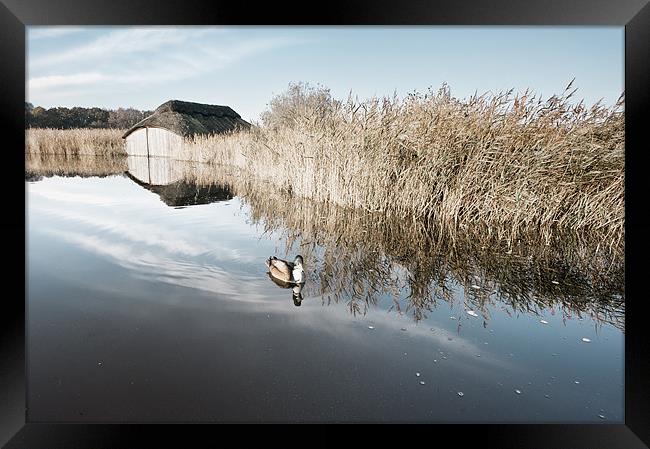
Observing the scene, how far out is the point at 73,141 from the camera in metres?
17.2

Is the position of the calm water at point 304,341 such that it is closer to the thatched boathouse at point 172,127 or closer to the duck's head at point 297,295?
the duck's head at point 297,295

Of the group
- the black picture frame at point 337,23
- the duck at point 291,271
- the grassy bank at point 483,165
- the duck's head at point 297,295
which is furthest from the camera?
the grassy bank at point 483,165

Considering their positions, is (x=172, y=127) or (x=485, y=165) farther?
(x=172, y=127)

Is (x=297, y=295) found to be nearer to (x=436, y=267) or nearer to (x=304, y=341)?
(x=304, y=341)

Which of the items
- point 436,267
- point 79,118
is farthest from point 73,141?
point 436,267

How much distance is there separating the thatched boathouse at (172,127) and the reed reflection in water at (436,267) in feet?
39.5

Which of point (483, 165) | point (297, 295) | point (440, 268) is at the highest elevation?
point (483, 165)

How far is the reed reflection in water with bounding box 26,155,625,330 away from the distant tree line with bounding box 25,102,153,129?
15.2m

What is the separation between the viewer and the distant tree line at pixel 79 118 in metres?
17.2

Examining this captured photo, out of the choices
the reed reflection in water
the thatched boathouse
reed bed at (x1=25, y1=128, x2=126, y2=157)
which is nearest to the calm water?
the reed reflection in water

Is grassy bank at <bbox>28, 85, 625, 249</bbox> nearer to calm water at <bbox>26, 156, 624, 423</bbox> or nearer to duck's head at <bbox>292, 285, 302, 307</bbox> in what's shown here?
calm water at <bbox>26, 156, 624, 423</bbox>

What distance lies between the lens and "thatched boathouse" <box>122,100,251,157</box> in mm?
16703

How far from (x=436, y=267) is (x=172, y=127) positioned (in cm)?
1517

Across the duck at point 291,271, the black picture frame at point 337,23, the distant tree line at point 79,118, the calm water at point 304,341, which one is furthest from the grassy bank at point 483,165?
the distant tree line at point 79,118
